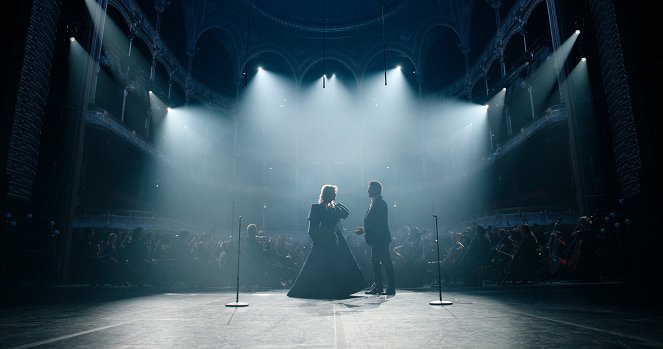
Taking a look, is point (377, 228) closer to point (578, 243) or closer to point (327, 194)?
point (327, 194)

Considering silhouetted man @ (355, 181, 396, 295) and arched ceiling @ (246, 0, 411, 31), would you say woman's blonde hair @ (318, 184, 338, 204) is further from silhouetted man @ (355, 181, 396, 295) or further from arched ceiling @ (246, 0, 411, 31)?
arched ceiling @ (246, 0, 411, 31)

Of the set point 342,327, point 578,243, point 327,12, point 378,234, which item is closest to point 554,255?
point 578,243

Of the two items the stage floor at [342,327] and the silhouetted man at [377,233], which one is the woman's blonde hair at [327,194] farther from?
the stage floor at [342,327]

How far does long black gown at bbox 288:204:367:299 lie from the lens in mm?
5098

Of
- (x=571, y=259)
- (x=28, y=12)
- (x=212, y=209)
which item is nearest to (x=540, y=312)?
(x=571, y=259)

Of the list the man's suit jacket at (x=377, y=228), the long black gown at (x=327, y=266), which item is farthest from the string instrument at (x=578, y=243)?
the long black gown at (x=327, y=266)

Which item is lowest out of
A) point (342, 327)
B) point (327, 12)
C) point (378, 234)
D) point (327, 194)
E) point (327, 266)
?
point (342, 327)

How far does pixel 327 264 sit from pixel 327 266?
0.10 ft

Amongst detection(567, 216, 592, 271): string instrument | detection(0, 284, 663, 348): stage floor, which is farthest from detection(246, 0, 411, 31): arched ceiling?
detection(0, 284, 663, 348): stage floor

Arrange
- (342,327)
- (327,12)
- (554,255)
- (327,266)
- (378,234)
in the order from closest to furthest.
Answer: (342,327), (327,266), (378,234), (554,255), (327,12)

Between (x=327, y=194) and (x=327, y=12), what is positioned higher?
(x=327, y=12)

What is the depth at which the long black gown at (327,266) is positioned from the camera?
5098 millimetres

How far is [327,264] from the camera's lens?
526cm

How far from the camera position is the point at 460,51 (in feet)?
75.0
